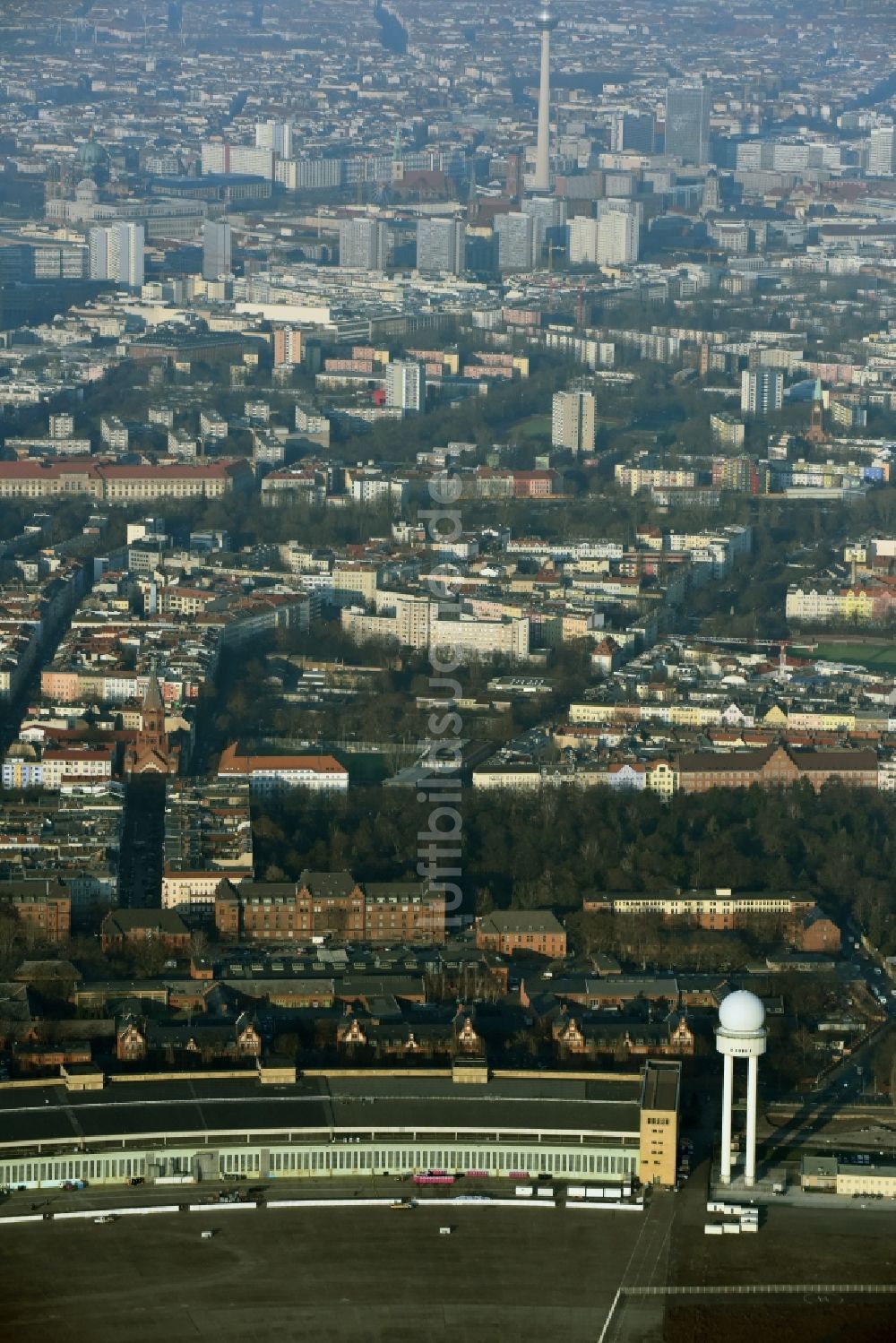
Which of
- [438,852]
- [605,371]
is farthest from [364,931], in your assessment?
[605,371]

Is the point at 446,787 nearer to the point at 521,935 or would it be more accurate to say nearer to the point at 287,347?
the point at 521,935

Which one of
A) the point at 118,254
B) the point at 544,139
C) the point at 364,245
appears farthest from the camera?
the point at 544,139

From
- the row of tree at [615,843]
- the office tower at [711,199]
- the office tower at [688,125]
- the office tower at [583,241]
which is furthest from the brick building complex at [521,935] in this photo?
the office tower at [688,125]

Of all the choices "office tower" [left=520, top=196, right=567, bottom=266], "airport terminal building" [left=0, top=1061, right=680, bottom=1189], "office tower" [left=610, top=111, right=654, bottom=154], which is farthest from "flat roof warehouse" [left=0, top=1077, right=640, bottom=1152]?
"office tower" [left=610, top=111, right=654, bottom=154]

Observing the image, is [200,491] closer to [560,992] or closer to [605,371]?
[605,371]

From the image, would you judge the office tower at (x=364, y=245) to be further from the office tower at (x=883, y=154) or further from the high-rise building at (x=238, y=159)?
the office tower at (x=883, y=154)

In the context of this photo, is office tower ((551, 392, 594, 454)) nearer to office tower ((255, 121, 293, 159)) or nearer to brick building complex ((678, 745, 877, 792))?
brick building complex ((678, 745, 877, 792))

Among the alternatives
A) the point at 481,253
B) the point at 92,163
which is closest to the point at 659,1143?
the point at 481,253
